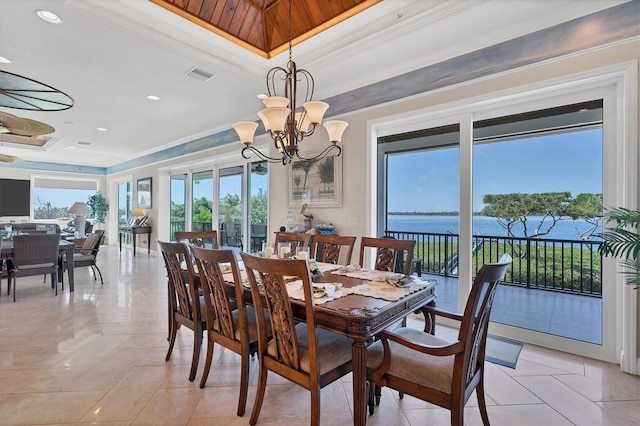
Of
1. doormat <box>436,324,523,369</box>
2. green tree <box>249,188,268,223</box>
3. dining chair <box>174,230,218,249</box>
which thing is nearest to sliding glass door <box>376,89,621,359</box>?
doormat <box>436,324,523,369</box>

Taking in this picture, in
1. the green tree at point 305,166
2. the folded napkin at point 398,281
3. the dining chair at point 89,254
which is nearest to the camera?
the folded napkin at point 398,281

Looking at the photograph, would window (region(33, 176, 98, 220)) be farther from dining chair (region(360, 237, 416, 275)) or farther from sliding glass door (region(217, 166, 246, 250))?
dining chair (region(360, 237, 416, 275))

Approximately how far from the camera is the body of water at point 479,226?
2863 millimetres

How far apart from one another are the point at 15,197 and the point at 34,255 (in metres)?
7.58

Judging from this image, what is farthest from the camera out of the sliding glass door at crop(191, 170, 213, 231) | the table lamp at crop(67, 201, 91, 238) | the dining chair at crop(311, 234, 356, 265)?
the table lamp at crop(67, 201, 91, 238)

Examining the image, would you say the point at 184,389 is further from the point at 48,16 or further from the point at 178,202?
the point at 178,202

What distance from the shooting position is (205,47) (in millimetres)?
3250

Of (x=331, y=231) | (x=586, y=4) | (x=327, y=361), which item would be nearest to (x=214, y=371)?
(x=327, y=361)

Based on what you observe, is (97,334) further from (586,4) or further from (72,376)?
(586,4)

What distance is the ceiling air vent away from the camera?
3.62 metres

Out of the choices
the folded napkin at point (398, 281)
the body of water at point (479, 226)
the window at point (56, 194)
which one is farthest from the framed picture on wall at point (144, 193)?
the folded napkin at point (398, 281)

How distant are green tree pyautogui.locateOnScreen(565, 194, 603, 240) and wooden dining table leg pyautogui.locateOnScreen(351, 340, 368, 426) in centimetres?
244

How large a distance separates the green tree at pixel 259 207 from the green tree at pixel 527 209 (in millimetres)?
3614

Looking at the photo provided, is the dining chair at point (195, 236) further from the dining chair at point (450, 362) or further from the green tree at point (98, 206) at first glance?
the green tree at point (98, 206)
